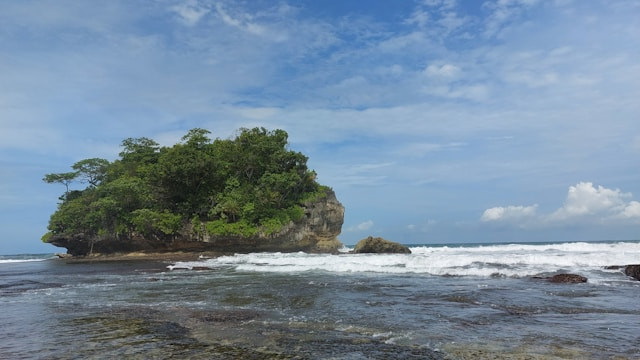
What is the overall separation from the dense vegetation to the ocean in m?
20.8

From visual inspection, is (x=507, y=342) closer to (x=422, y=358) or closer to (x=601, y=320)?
(x=422, y=358)

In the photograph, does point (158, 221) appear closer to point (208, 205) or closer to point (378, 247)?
point (208, 205)

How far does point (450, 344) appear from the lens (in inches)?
251

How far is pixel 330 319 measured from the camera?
334 inches

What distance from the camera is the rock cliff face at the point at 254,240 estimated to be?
37438mm

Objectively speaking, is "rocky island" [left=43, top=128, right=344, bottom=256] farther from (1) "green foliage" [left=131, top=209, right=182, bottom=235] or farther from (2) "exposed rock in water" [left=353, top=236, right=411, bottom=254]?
(2) "exposed rock in water" [left=353, top=236, right=411, bottom=254]

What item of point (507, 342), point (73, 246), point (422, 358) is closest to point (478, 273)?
point (507, 342)

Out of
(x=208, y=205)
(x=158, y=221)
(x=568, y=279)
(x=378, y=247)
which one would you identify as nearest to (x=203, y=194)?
(x=208, y=205)

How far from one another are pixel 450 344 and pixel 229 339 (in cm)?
351

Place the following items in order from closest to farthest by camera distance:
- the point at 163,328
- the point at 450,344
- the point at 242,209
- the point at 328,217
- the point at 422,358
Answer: the point at 422,358, the point at 450,344, the point at 163,328, the point at 242,209, the point at 328,217

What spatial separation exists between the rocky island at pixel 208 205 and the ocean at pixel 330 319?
20.9 meters

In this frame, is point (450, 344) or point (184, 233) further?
point (184, 233)

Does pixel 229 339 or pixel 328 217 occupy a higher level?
pixel 328 217

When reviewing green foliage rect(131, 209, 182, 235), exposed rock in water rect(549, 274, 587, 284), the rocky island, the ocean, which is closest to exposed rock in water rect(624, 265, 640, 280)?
the ocean
